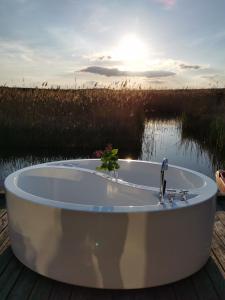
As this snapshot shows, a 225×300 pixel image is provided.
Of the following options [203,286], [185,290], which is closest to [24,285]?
[185,290]

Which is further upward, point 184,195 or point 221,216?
point 184,195

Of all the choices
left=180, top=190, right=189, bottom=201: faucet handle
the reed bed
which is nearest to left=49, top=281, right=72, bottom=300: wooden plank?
left=180, top=190, right=189, bottom=201: faucet handle

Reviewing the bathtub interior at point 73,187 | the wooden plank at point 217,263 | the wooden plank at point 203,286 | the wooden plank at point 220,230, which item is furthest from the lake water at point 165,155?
the wooden plank at point 203,286

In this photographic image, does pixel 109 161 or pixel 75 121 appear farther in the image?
pixel 75 121

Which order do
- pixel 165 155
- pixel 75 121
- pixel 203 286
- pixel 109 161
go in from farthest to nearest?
pixel 75 121 → pixel 165 155 → pixel 109 161 → pixel 203 286

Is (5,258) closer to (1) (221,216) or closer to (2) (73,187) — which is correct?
(2) (73,187)

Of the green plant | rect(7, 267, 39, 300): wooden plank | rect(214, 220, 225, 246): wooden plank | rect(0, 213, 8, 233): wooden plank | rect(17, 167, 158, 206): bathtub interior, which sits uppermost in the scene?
the green plant

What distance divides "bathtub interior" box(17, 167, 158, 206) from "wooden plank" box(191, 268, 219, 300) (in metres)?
0.68

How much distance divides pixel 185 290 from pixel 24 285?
98 cm

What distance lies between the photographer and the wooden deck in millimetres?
1924

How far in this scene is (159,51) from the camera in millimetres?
4359

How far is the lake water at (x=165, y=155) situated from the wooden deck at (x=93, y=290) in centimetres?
343

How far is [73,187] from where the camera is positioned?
3.01m

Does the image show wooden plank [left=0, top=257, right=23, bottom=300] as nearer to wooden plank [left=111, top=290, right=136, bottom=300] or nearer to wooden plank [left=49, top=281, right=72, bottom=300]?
wooden plank [left=49, top=281, right=72, bottom=300]
